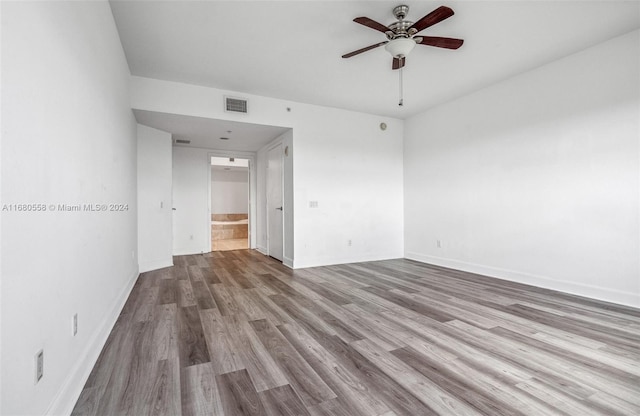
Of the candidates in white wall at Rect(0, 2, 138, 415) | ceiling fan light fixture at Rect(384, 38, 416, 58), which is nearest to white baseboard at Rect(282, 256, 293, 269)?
white wall at Rect(0, 2, 138, 415)

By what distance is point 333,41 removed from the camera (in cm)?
324

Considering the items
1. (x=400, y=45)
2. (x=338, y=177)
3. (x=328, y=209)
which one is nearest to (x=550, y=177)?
(x=400, y=45)

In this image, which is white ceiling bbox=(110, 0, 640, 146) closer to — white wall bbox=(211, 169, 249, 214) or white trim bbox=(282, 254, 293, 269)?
white trim bbox=(282, 254, 293, 269)

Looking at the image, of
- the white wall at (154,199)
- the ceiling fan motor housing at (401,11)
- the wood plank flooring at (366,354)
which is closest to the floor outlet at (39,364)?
the wood plank flooring at (366,354)

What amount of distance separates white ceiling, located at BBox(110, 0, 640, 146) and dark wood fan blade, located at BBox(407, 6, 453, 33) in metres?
0.22

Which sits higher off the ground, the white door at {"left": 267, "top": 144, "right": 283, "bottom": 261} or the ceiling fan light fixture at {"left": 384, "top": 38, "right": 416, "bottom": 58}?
the ceiling fan light fixture at {"left": 384, "top": 38, "right": 416, "bottom": 58}

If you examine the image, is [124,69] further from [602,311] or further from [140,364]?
[602,311]

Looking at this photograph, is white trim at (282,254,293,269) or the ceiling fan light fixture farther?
white trim at (282,254,293,269)

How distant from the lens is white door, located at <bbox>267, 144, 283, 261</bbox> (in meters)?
5.71

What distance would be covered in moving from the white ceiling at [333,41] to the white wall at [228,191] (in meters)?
7.17

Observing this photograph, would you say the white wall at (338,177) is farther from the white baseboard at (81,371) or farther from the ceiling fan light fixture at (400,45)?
the white baseboard at (81,371)

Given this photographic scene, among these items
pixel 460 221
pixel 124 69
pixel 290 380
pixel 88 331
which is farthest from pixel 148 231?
pixel 460 221

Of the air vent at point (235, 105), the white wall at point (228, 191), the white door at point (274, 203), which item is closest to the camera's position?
the air vent at point (235, 105)

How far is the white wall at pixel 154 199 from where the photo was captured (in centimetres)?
478
